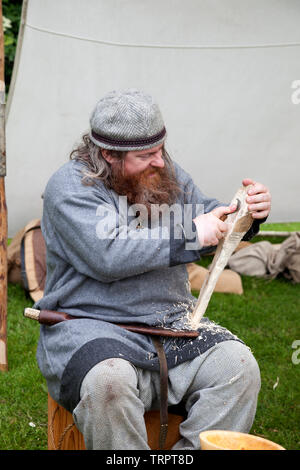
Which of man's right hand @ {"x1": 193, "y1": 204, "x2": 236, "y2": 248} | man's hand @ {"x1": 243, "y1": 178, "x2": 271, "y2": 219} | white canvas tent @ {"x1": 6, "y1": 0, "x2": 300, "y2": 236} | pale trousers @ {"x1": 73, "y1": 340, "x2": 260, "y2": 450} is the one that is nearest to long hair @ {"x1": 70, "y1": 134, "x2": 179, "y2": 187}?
man's right hand @ {"x1": 193, "y1": 204, "x2": 236, "y2": 248}

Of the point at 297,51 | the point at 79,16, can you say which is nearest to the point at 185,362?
the point at 79,16

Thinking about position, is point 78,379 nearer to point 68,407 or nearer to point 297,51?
point 68,407

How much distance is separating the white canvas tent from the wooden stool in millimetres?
3060

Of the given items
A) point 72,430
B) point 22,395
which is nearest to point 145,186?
point 72,430

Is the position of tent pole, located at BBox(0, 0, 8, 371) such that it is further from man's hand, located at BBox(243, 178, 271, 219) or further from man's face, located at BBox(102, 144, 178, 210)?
man's hand, located at BBox(243, 178, 271, 219)

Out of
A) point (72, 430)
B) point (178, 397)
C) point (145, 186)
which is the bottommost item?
point (72, 430)

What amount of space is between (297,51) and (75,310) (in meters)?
3.59

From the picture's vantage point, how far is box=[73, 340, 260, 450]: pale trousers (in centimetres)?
252

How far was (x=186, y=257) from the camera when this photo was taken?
2.76 meters

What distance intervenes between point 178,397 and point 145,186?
866 millimetres

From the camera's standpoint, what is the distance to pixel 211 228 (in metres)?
2.79

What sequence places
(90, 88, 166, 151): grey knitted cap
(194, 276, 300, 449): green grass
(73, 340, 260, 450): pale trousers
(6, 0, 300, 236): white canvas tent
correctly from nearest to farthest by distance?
(73, 340, 260, 450): pale trousers
(90, 88, 166, 151): grey knitted cap
(194, 276, 300, 449): green grass
(6, 0, 300, 236): white canvas tent

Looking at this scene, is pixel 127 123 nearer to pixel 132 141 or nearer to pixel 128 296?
pixel 132 141

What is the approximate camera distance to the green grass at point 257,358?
3.66m
